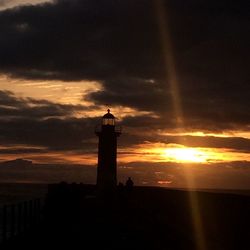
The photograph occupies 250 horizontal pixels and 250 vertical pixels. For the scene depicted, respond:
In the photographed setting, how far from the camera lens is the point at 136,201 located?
90.8 ft

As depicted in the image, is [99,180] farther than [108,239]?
Yes

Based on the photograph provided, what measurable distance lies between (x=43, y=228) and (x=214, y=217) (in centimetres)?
646

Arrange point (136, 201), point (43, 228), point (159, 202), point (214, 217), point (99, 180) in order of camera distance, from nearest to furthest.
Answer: point (214, 217) → point (43, 228) → point (159, 202) → point (136, 201) → point (99, 180)

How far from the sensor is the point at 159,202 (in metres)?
25.2

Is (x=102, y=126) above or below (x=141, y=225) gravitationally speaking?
above

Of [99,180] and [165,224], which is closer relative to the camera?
[165,224]

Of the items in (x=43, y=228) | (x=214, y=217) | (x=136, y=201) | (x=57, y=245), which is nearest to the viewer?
(x=57, y=245)

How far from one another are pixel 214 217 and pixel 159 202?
499 centimetres

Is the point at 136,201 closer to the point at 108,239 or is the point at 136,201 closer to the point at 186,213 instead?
the point at 186,213

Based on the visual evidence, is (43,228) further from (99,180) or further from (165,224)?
(99,180)

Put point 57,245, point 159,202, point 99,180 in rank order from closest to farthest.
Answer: point 57,245
point 159,202
point 99,180

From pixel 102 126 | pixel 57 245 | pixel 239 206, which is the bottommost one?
pixel 57 245

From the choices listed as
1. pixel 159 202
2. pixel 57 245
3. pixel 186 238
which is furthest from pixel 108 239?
pixel 159 202

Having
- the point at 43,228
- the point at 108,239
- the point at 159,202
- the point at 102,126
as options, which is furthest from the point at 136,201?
the point at 108,239
